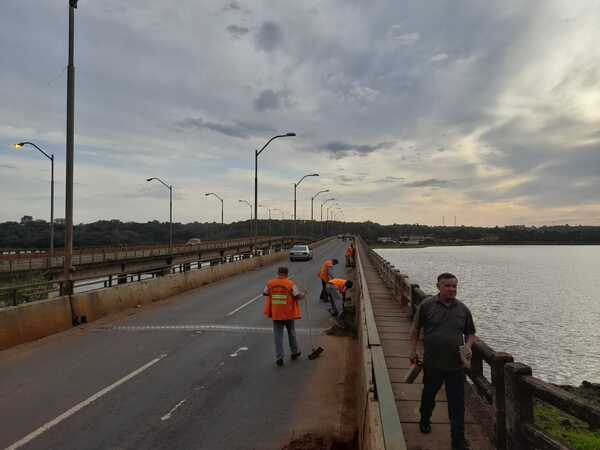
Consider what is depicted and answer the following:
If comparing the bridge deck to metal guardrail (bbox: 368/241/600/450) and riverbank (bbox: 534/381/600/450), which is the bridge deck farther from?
riverbank (bbox: 534/381/600/450)

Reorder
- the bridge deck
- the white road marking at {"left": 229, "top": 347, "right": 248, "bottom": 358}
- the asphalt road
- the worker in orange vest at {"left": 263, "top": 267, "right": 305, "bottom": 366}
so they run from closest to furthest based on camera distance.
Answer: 1. the bridge deck
2. the asphalt road
3. the worker in orange vest at {"left": 263, "top": 267, "right": 305, "bottom": 366}
4. the white road marking at {"left": 229, "top": 347, "right": 248, "bottom": 358}

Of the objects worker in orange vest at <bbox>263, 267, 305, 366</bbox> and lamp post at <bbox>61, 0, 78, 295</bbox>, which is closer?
worker in orange vest at <bbox>263, 267, 305, 366</bbox>

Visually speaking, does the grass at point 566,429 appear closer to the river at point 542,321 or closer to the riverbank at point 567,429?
the riverbank at point 567,429

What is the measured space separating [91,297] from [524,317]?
35185 millimetres

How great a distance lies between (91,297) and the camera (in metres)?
15.8

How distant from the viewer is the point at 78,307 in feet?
49.0

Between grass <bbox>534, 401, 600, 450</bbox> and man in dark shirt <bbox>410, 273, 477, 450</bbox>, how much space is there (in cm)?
1074

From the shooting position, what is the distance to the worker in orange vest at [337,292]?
15.5 meters

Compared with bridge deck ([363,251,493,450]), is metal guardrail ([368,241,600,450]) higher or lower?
higher

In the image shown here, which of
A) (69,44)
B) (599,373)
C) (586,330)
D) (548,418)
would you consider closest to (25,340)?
(69,44)

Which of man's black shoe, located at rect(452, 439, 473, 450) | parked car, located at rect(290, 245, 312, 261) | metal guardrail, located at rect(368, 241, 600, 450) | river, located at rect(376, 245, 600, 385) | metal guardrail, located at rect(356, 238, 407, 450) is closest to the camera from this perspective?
metal guardrail, located at rect(368, 241, 600, 450)

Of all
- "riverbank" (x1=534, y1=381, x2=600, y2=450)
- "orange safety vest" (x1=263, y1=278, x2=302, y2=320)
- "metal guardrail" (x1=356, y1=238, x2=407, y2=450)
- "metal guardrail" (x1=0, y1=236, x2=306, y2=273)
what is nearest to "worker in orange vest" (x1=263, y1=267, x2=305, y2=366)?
"orange safety vest" (x1=263, y1=278, x2=302, y2=320)

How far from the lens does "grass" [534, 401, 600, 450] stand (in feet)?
47.6

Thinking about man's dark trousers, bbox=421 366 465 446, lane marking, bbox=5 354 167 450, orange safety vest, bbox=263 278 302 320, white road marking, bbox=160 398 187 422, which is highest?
orange safety vest, bbox=263 278 302 320
